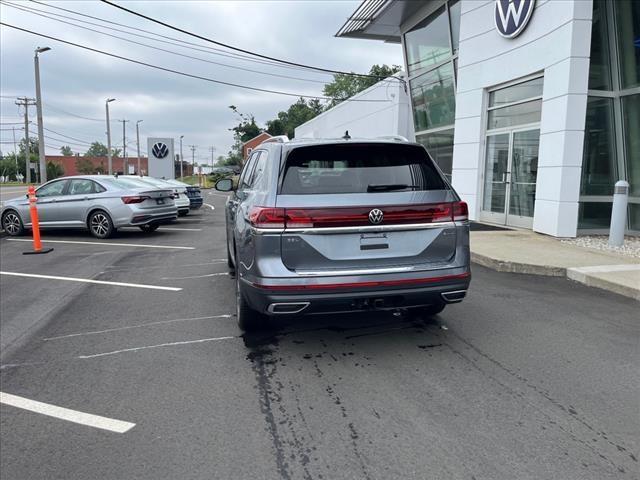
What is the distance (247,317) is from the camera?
15.7 ft

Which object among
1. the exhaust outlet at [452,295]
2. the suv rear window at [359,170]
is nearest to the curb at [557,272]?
the exhaust outlet at [452,295]

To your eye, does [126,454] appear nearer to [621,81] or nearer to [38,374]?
[38,374]

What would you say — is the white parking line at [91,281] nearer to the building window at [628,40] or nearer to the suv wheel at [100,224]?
the suv wheel at [100,224]

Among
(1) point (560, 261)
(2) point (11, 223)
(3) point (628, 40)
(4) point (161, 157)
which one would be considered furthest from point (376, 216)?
(4) point (161, 157)

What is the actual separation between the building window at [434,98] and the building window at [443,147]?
0.33 meters

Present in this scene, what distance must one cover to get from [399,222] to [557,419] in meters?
1.73

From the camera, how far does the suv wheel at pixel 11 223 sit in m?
12.9

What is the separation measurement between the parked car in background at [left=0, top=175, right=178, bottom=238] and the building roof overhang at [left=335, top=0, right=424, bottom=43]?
10.5 meters

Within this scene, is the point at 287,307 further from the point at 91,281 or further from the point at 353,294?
the point at 91,281

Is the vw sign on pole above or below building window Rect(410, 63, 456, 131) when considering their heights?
below

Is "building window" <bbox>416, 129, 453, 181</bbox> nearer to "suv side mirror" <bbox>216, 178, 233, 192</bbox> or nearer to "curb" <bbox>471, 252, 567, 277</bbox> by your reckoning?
"curb" <bbox>471, 252, 567, 277</bbox>

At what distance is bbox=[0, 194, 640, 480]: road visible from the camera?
111 inches

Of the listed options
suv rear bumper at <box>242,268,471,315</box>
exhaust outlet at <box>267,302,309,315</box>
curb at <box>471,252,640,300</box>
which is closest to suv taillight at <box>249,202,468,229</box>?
suv rear bumper at <box>242,268,471,315</box>

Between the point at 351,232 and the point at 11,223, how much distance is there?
12104 mm
